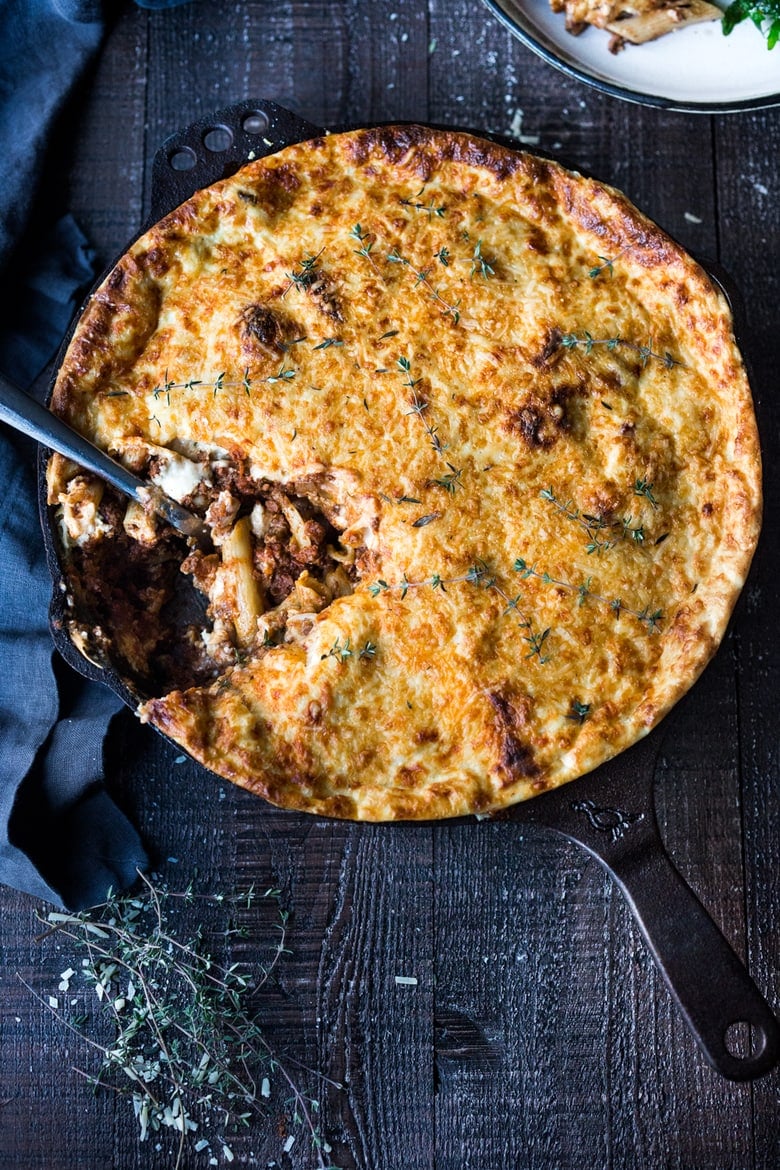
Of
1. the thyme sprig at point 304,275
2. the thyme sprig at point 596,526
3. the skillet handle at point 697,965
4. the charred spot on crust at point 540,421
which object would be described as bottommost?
the skillet handle at point 697,965

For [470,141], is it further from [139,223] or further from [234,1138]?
[234,1138]

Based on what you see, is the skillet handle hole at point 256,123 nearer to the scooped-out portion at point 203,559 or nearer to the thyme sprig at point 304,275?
the thyme sprig at point 304,275

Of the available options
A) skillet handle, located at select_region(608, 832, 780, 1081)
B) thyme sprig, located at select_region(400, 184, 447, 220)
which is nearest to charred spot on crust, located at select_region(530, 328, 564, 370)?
thyme sprig, located at select_region(400, 184, 447, 220)

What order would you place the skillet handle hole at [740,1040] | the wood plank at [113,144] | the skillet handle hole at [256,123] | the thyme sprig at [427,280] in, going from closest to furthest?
the thyme sprig at [427,280], the skillet handle hole at [256,123], the skillet handle hole at [740,1040], the wood plank at [113,144]

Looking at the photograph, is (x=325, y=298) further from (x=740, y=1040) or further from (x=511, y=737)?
(x=740, y=1040)

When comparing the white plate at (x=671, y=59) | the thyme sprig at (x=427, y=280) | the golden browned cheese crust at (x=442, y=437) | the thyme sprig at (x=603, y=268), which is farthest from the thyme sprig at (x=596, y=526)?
the white plate at (x=671, y=59)

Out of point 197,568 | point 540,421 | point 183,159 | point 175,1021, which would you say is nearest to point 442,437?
point 540,421
